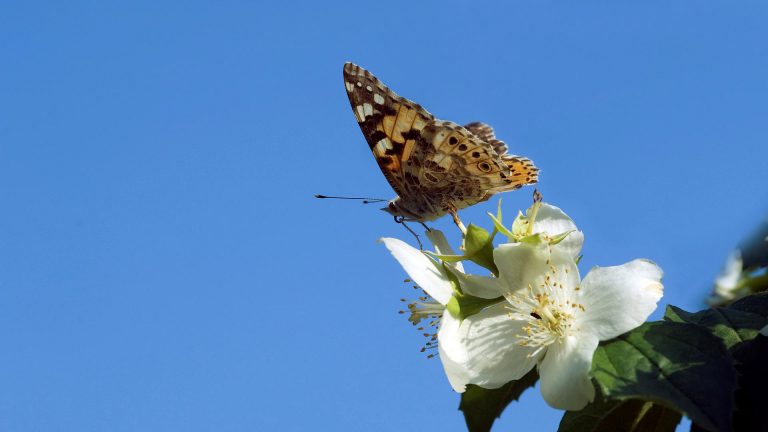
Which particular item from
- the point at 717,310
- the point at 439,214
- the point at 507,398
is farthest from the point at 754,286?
the point at 507,398

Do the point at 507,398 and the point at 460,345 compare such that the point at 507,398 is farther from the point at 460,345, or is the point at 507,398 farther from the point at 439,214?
the point at 439,214

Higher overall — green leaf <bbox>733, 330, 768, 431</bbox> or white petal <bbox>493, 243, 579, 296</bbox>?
white petal <bbox>493, 243, 579, 296</bbox>

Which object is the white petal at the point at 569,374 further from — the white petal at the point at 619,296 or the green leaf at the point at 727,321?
the green leaf at the point at 727,321

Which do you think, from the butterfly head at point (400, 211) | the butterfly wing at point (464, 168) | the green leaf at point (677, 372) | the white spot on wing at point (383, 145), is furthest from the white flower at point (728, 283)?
the green leaf at point (677, 372)

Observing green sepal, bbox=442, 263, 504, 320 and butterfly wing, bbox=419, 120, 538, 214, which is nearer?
green sepal, bbox=442, 263, 504, 320

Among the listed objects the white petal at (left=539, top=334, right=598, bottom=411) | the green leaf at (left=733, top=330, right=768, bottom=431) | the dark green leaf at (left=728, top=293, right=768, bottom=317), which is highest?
the dark green leaf at (left=728, top=293, right=768, bottom=317)

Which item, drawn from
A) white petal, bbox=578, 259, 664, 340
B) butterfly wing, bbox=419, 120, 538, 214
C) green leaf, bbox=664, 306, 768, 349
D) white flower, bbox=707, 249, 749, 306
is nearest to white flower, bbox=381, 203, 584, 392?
white petal, bbox=578, 259, 664, 340

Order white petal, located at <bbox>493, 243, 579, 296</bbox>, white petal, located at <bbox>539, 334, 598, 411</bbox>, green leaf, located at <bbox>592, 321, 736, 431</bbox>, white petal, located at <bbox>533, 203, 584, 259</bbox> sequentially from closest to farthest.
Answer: green leaf, located at <bbox>592, 321, 736, 431</bbox> → white petal, located at <bbox>539, 334, 598, 411</bbox> → white petal, located at <bbox>493, 243, 579, 296</bbox> → white petal, located at <bbox>533, 203, 584, 259</bbox>

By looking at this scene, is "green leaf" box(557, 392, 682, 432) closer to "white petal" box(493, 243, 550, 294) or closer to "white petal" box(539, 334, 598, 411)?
"white petal" box(539, 334, 598, 411)
